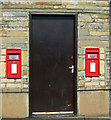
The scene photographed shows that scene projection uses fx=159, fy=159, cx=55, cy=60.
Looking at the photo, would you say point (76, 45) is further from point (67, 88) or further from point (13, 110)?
point (13, 110)

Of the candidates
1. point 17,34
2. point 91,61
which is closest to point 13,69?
point 17,34

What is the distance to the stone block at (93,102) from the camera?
154 inches

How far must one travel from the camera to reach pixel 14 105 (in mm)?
3836

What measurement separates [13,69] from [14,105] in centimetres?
87

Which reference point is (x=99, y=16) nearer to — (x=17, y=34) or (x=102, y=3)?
(x=102, y=3)

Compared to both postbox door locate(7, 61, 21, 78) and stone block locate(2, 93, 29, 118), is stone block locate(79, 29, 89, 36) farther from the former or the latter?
stone block locate(2, 93, 29, 118)

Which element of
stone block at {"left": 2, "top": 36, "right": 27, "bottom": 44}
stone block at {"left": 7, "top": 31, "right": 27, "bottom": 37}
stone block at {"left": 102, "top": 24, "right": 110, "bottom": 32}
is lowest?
stone block at {"left": 2, "top": 36, "right": 27, "bottom": 44}

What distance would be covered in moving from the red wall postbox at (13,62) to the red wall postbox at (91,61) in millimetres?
1640

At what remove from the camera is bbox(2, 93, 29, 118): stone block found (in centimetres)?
383

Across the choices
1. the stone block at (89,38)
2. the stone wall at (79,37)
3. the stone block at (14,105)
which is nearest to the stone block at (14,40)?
the stone wall at (79,37)

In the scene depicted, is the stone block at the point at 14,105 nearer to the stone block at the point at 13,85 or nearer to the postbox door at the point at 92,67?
the stone block at the point at 13,85

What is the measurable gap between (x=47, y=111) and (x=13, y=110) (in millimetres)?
832

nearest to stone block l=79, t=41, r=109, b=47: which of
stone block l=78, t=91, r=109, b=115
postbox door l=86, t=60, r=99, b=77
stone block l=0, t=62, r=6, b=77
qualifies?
postbox door l=86, t=60, r=99, b=77

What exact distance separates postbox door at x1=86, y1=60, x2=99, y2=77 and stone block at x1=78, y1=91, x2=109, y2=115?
473 mm
